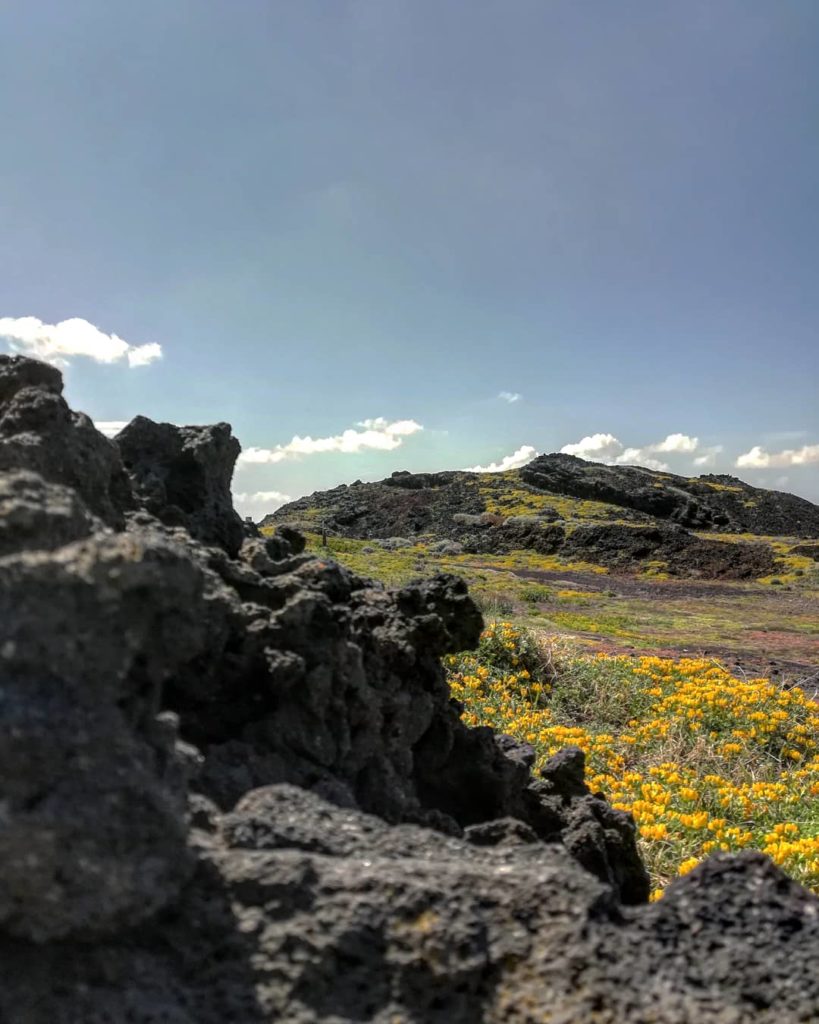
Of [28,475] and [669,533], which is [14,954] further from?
[669,533]

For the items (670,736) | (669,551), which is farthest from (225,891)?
(669,551)

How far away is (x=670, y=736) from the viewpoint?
729 cm

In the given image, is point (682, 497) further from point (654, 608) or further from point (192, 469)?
point (192, 469)

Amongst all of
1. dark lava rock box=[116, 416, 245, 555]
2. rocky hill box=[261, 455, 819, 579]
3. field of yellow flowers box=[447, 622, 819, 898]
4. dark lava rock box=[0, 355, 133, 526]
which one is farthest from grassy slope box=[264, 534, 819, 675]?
dark lava rock box=[0, 355, 133, 526]

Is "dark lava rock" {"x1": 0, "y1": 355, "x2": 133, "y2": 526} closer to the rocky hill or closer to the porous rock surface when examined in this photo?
the porous rock surface

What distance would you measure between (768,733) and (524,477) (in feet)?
178

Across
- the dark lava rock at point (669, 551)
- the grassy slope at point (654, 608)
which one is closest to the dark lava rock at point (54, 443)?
the grassy slope at point (654, 608)

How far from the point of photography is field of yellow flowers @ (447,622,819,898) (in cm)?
497

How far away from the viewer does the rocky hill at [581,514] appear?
3856cm

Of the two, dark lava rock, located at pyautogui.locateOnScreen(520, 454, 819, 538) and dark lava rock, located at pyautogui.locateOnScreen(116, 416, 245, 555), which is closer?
dark lava rock, located at pyautogui.locateOnScreen(116, 416, 245, 555)

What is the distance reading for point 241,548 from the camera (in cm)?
351

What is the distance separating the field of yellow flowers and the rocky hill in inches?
1085

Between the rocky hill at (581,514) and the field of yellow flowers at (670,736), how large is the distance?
2755 centimetres

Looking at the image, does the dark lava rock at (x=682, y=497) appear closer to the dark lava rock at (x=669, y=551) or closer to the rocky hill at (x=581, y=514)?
the rocky hill at (x=581, y=514)
